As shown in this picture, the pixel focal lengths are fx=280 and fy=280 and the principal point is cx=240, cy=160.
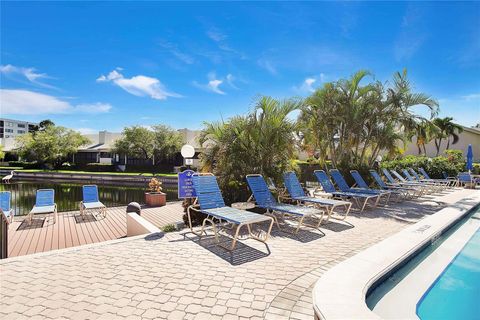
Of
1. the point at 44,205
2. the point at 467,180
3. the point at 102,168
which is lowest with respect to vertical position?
the point at 44,205

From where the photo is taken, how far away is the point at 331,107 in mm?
11422

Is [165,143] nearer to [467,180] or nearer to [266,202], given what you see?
[467,180]

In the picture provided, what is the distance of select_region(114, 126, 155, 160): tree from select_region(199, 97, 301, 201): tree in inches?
1044

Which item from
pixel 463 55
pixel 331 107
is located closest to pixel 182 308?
pixel 331 107

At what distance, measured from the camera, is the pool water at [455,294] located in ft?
10.6

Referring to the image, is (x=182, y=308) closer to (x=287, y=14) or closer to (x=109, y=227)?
(x=109, y=227)

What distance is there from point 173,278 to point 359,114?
10120 mm

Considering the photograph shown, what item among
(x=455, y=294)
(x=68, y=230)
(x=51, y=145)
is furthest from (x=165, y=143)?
(x=455, y=294)

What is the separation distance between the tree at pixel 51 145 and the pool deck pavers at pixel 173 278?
39228 mm

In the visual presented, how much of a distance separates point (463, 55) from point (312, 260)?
15.1 metres

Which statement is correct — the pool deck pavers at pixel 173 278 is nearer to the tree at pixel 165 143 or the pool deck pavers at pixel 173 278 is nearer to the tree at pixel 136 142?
the tree at pixel 165 143

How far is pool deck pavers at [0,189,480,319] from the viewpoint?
9.09 feet

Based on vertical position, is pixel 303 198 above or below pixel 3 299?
above

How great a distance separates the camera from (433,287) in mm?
3742
